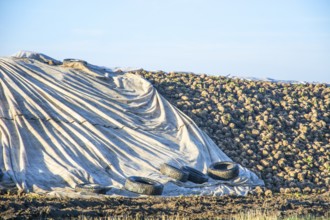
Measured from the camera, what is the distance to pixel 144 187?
21828 millimetres

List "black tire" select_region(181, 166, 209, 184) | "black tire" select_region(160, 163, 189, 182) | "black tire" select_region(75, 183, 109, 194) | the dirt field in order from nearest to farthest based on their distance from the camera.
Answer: the dirt field, "black tire" select_region(75, 183, 109, 194), "black tire" select_region(160, 163, 189, 182), "black tire" select_region(181, 166, 209, 184)

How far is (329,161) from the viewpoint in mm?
26312

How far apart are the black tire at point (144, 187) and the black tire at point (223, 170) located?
85.1 inches

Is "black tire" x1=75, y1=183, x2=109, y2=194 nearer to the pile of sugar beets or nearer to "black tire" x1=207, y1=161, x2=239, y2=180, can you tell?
"black tire" x1=207, y1=161, x2=239, y2=180

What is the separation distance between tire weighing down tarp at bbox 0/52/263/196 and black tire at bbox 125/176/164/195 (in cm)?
27

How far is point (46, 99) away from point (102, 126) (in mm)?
1831

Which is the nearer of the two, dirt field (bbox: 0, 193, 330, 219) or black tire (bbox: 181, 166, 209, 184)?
dirt field (bbox: 0, 193, 330, 219)

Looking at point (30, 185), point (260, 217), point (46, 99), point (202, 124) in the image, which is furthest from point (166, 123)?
point (260, 217)

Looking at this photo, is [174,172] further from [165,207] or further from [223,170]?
[165,207]

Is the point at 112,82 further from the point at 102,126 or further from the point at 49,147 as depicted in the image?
the point at 49,147

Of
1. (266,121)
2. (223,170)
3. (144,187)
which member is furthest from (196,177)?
(266,121)

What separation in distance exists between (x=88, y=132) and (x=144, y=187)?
353cm

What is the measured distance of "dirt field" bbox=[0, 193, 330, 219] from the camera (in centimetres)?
1709

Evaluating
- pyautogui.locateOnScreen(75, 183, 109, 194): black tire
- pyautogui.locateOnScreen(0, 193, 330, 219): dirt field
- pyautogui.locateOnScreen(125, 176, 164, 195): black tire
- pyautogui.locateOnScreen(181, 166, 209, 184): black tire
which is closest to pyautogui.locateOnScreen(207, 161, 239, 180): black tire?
pyautogui.locateOnScreen(181, 166, 209, 184): black tire
